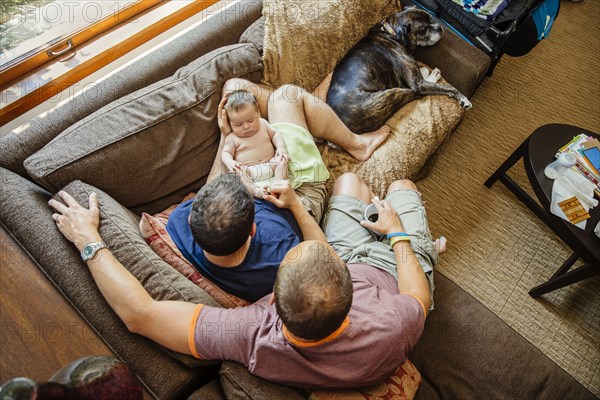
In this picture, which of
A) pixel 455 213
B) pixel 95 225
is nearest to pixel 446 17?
pixel 455 213

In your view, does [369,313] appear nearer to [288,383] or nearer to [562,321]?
[288,383]

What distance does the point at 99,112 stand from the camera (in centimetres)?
153

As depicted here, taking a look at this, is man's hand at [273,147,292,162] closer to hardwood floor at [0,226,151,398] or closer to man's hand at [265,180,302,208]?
man's hand at [265,180,302,208]

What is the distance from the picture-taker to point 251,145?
1.74 meters

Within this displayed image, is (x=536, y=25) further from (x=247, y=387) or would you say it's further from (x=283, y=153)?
(x=247, y=387)

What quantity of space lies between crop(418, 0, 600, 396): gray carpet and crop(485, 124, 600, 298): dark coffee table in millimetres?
155

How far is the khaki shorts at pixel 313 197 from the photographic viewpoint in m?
1.77

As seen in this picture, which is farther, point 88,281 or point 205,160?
point 205,160

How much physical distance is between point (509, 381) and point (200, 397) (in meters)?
1.15

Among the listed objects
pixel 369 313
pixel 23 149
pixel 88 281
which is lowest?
pixel 369 313

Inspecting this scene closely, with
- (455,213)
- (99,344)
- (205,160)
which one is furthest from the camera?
(455,213)

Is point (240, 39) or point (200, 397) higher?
point (240, 39)

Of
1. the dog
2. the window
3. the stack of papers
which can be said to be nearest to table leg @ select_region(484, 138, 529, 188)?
the stack of papers

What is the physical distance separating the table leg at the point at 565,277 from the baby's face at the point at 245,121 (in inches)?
70.4
